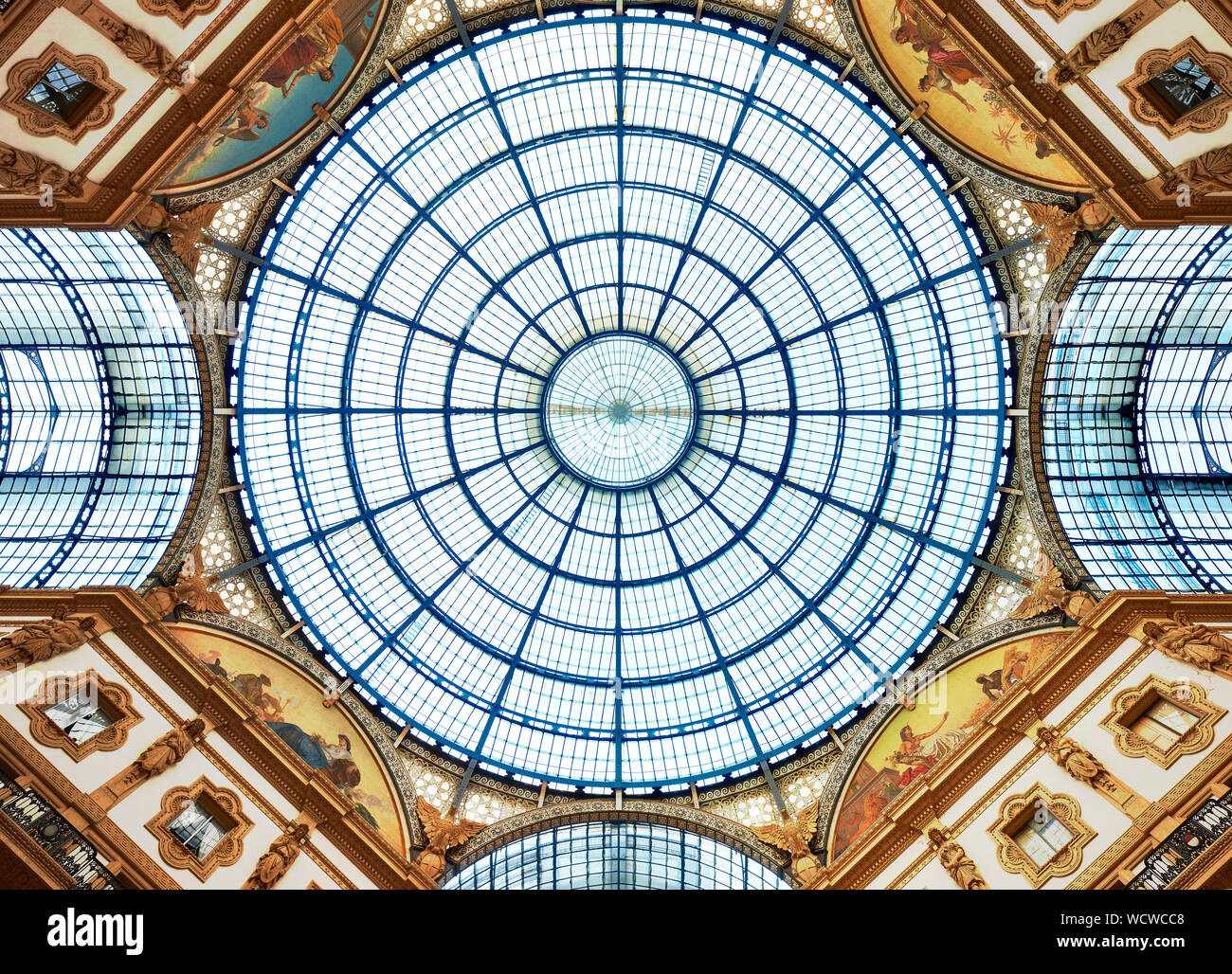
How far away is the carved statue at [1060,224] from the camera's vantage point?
18.4 meters

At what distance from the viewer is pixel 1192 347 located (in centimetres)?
2217

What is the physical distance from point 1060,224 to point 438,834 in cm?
2350

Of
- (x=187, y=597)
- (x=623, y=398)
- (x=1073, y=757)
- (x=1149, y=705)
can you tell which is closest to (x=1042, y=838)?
(x=1073, y=757)

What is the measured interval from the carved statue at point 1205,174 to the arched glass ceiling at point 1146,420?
505 centimetres

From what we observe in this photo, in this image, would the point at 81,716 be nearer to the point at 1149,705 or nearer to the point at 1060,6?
the point at 1149,705

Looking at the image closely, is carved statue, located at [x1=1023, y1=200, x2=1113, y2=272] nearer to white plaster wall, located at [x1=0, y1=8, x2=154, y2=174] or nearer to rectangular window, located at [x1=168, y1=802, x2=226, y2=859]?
white plaster wall, located at [x1=0, y1=8, x2=154, y2=174]

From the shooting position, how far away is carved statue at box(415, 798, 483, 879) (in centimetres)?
2189

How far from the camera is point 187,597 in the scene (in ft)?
68.8

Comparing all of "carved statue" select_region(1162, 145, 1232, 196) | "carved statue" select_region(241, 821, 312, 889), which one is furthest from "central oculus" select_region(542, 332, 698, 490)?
"carved statue" select_region(1162, 145, 1232, 196)

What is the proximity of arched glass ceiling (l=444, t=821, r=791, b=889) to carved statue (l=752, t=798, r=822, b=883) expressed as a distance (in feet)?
3.68

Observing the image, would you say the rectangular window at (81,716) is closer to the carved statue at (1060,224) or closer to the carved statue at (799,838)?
the carved statue at (799,838)
